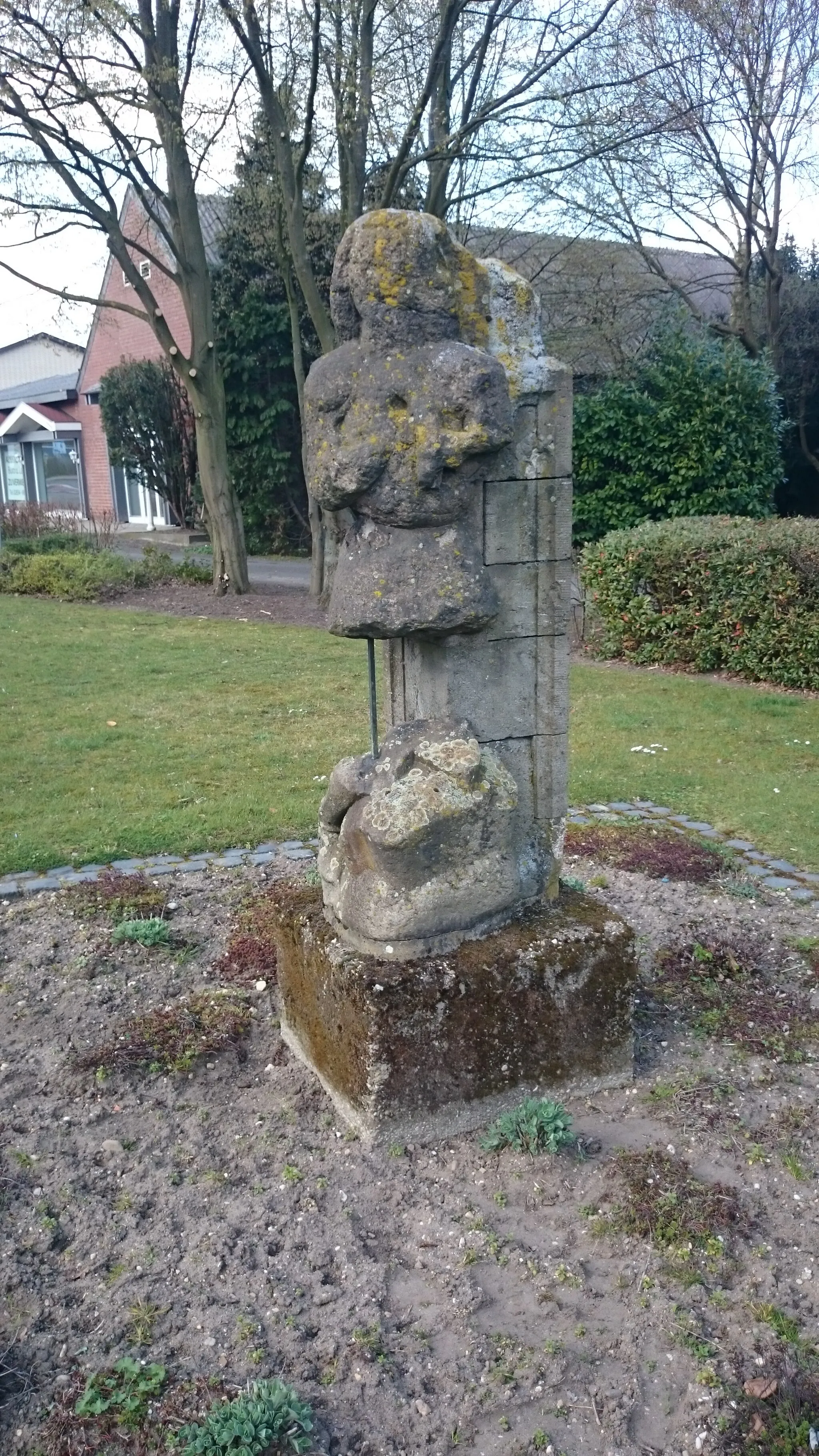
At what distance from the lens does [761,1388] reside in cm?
263

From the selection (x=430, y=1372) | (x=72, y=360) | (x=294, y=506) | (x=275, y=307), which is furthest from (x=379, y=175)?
(x=72, y=360)

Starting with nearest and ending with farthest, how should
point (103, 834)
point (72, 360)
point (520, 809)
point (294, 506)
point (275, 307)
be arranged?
point (520, 809) → point (103, 834) → point (275, 307) → point (294, 506) → point (72, 360)

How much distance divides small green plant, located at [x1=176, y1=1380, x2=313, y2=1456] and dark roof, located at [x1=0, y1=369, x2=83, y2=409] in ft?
121

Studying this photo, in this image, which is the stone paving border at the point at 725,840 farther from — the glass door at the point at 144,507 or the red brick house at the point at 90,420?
the glass door at the point at 144,507

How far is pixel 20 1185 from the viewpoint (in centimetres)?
343

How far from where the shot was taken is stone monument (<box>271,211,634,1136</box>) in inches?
132

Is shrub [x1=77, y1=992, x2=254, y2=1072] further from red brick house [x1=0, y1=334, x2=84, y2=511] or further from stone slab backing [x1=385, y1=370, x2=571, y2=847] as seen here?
red brick house [x1=0, y1=334, x2=84, y2=511]

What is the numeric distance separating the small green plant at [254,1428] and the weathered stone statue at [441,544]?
1366 millimetres

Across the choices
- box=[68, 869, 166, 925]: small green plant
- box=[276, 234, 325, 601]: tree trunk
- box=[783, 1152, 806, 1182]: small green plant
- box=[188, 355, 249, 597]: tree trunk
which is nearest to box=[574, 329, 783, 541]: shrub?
box=[276, 234, 325, 601]: tree trunk

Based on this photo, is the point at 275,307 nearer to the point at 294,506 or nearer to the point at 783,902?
the point at 294,506

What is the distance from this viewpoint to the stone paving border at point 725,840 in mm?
5828

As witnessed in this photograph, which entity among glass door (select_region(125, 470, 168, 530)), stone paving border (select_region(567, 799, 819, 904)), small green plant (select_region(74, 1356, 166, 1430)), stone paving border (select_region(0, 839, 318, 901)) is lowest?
small green plant (select_region(74, 1356, 166, 1430))

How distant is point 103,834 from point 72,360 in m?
46.4

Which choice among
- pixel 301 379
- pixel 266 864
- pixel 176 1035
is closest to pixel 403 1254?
pixel 176 1035
